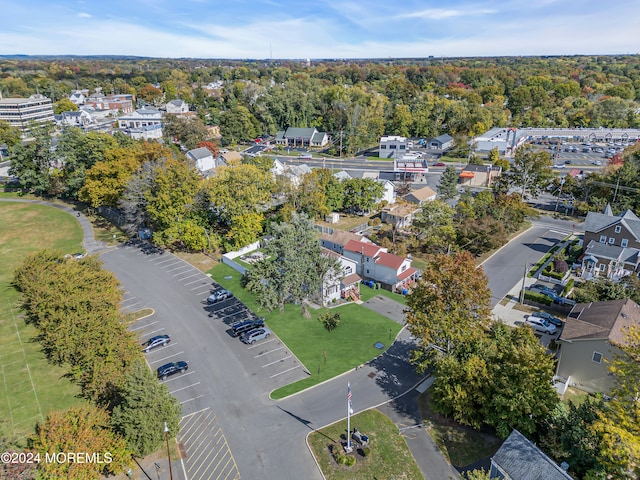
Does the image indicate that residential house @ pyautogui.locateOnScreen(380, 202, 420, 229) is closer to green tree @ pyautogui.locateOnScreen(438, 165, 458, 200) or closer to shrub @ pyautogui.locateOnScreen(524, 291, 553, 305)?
green tree @ pyautogui.locateOnScreen(438, 165, 458, 200)

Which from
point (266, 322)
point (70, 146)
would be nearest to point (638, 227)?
point (266, 322)

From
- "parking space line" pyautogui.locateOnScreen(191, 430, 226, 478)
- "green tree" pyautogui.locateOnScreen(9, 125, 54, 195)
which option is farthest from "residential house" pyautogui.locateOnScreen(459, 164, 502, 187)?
"green tree" pyautogui.locateOnScreen(9, 125, 54, 195)

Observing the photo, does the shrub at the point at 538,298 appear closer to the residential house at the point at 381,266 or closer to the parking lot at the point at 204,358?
the residential house at the point at 381,266

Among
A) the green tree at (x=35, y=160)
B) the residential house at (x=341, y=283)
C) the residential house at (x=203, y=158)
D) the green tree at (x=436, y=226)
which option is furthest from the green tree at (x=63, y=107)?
the green tree at (x=436, y=226)

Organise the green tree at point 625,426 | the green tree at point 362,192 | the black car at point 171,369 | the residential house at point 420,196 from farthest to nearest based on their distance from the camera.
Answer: the residential house at point 420,196
the green tree at point 362,192
the black car at point 171,369
the green tree at point 625,426

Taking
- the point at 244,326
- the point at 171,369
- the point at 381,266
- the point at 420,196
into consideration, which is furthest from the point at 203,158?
the point at 171,369

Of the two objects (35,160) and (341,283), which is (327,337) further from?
(35,160)
